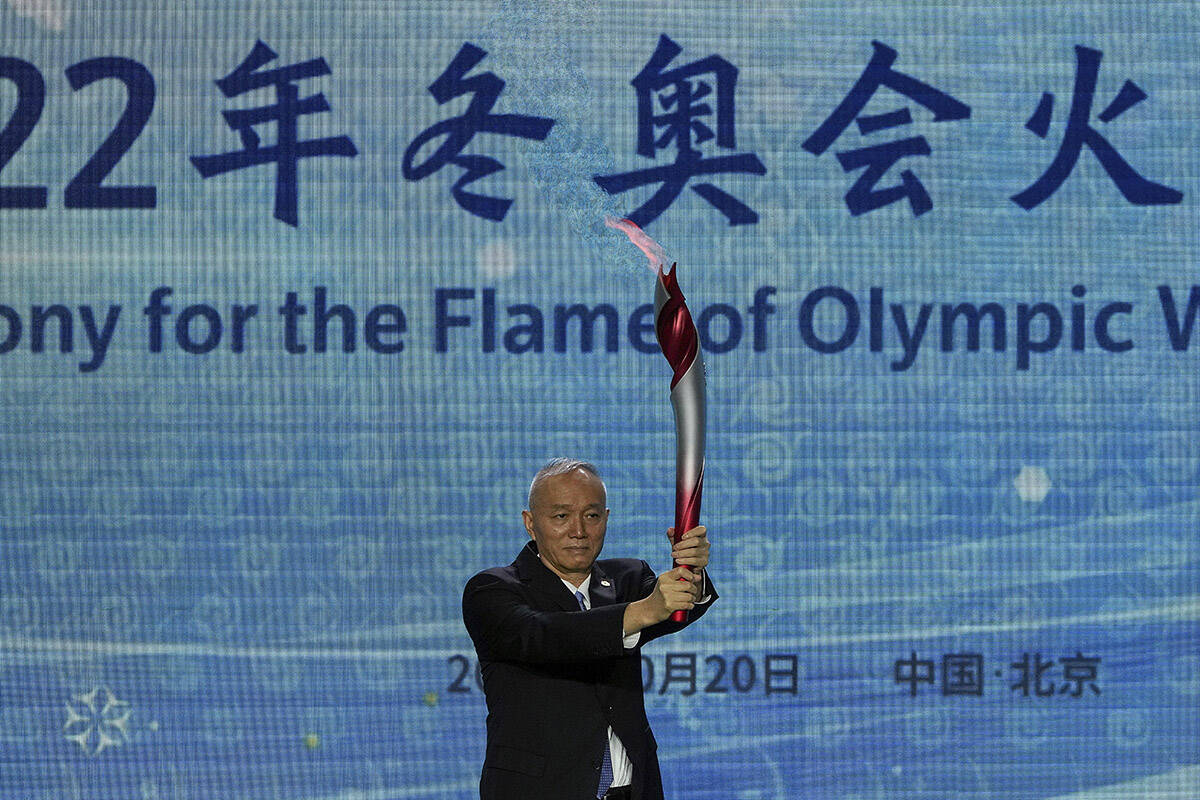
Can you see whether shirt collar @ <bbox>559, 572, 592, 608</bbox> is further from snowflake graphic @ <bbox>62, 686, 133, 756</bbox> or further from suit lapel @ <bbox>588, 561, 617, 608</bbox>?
snowflake graphic @ <bbox>62, 686, 133, 756</bbox>

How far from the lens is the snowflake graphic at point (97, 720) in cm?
320

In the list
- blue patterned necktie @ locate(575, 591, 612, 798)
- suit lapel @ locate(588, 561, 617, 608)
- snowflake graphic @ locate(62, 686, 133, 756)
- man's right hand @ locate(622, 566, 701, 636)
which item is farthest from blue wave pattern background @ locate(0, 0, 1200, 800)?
man's right hand @ locate(622, 566, 701, 636)

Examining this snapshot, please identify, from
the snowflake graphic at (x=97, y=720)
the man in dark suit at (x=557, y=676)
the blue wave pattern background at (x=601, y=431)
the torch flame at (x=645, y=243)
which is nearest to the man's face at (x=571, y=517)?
the man in dark suit at (x=557, y=676)

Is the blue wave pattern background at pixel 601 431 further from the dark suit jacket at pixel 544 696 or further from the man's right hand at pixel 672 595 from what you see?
the man's right hand at pixel 672 595

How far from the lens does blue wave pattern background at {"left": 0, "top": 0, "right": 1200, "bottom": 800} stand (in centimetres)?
320

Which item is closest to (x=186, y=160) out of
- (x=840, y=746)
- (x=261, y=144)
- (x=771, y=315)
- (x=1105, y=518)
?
(x=261, y=144)

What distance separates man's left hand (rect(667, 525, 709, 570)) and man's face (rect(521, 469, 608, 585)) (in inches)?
10.2

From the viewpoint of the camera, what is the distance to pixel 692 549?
1857 mm

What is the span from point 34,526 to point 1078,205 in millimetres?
2274

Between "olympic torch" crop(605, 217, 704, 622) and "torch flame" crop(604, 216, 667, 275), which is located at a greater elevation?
"torch flame" crop(604, 216, 667, 275)

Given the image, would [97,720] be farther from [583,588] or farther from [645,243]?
[645,243]

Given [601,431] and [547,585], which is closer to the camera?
[547,585]

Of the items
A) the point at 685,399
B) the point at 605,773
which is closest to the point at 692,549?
the point at 685,399

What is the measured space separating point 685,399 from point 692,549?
18 centimetres
